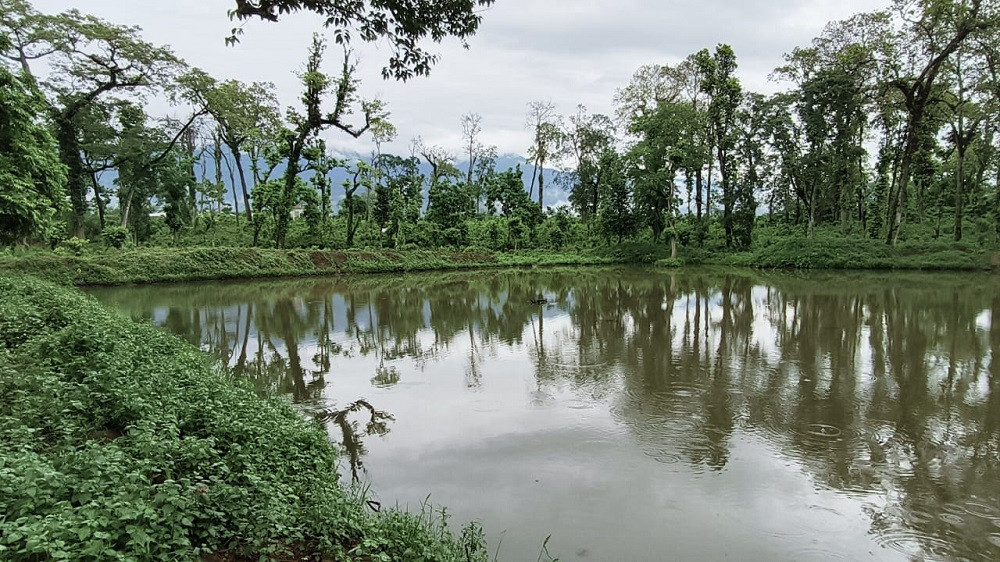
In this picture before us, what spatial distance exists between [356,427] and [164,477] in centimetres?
258

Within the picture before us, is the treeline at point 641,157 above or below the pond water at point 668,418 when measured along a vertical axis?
above

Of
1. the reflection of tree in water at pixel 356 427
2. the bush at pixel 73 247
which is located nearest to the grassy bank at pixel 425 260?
the bush at pixel 73 247

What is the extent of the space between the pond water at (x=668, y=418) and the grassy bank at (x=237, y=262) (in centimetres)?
852

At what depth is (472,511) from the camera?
394cm

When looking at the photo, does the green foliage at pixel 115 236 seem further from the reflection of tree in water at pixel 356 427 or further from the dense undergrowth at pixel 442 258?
the reflection of tree in water at pixel 356 427

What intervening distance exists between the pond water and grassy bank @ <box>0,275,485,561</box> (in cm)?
82

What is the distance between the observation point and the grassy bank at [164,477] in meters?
2.24

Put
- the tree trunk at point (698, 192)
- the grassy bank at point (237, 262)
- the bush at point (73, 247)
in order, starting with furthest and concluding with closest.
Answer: the tree trunk at point (698, 192), the bush at point (73, 247), the grassy bank at point (237, 262)

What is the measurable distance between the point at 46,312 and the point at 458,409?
5561mm

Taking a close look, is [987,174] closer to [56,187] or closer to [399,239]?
[399,239]

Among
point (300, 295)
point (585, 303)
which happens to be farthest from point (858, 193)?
point (300, 295)

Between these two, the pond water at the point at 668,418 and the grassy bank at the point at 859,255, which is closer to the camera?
the pond water at the point at 668,418

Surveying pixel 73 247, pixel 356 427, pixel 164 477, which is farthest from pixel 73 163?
pixel 164 477

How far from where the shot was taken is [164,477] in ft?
10.3
